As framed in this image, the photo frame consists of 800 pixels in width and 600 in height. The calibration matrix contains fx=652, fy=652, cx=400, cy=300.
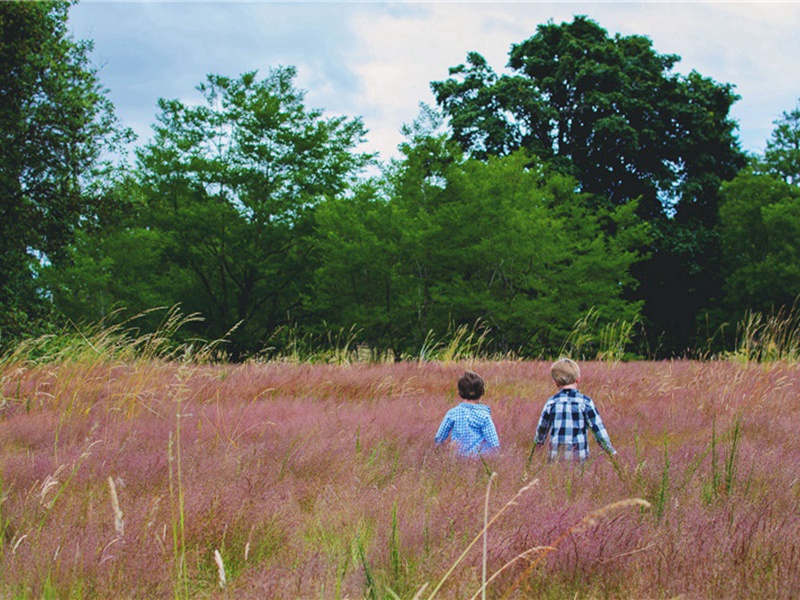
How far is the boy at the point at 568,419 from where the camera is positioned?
4.93 meters

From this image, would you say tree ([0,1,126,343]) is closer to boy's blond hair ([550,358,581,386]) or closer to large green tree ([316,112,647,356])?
large green tree ([316,112,647,356])

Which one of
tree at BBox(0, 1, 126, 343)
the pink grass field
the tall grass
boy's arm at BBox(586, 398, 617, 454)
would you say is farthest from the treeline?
boy's arm at BBox(586, 398, 617, 454)

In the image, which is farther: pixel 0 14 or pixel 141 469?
pixel 0 14

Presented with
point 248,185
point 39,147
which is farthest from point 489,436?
point 248,185

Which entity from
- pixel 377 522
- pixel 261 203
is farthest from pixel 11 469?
pixel 261 203

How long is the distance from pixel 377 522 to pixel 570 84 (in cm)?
2926

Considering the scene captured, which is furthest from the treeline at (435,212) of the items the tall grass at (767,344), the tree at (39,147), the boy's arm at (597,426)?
the boy's arm at (597,426)

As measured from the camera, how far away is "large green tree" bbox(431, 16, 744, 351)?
94.4ft

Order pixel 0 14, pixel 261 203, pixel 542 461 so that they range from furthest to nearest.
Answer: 1. pixel 261 203
2. pixel 0 14
3. pixel 542 461

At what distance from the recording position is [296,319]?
28.2 metres

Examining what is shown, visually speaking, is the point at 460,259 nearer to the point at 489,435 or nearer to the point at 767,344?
→ the point at 767,344

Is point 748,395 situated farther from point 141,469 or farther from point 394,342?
point 394,342

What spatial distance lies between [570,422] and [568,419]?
0.03 meters

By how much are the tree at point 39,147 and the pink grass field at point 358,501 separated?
29.1ft
